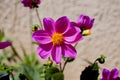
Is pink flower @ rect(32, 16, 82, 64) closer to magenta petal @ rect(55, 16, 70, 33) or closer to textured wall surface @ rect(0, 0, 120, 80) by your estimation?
magenta petal @ rect(55, 16, 70, 33)

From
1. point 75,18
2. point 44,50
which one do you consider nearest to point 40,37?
point 44,50

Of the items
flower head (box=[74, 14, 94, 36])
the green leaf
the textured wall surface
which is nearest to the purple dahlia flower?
flower head (box=[74, 14, 94, 36])

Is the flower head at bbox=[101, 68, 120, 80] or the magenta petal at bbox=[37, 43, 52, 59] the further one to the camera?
the flower head at bbox=[101, 68, 120, 80]

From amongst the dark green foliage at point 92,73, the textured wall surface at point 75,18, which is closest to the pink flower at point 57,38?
the dark green foliage at point 92,73

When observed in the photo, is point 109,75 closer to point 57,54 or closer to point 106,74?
point 106,74

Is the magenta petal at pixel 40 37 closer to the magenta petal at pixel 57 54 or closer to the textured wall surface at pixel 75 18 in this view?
the magenta petal at pixel 57 54

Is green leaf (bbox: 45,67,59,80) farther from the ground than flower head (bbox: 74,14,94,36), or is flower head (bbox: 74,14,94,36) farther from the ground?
flower head (bbox: 74,14,94,36)

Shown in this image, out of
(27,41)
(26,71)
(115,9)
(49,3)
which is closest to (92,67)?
(26,71)
